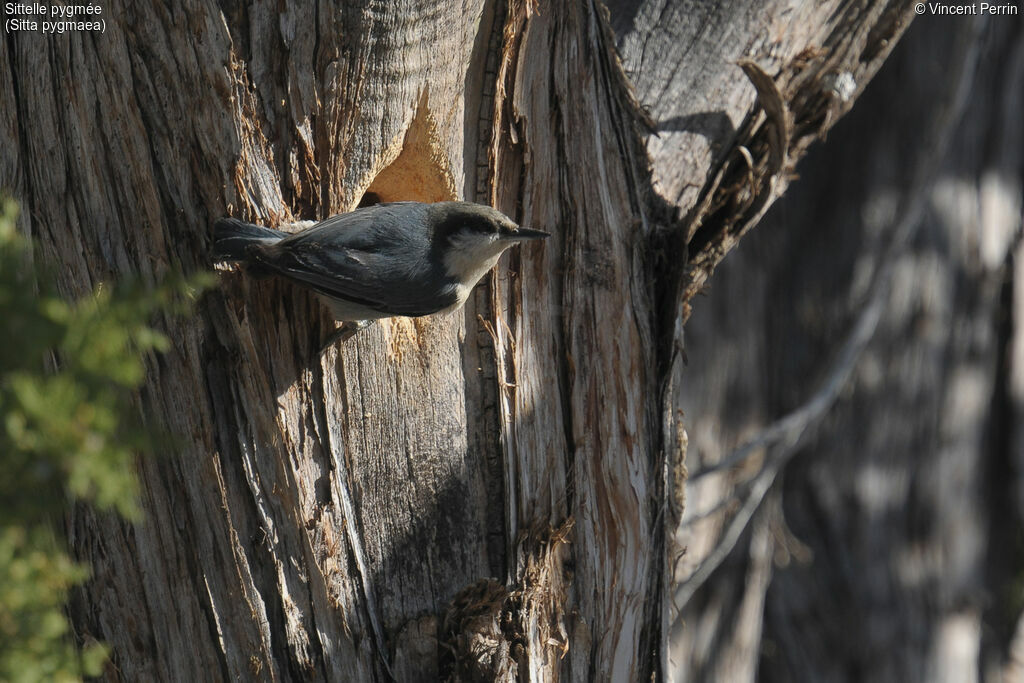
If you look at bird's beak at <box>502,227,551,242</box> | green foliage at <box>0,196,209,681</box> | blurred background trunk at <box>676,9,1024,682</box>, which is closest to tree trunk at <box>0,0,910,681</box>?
bird's beak at <box>502,227,551,242</box>

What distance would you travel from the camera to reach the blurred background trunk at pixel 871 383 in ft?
14.8

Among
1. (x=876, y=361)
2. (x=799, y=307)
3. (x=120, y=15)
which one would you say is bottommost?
(x=876, y=361)

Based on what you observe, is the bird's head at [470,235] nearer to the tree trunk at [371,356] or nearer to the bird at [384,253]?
the bird at [384,253]

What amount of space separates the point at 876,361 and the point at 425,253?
324cm

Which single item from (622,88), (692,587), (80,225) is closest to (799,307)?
(692,587)

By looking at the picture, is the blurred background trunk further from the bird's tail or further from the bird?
the bird's tail

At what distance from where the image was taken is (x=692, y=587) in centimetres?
402

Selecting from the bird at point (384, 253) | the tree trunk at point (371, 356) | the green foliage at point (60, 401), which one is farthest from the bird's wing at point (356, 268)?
the green foliage at point (60, 401)

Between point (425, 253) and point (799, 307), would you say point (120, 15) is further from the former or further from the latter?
point (799, 307)

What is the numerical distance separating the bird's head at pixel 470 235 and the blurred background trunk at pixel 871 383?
8.43ft

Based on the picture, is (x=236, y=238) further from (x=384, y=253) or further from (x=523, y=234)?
(x=523, y=234)

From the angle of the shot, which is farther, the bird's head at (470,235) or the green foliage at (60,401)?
the bird's head at (470,235)

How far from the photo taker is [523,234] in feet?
6.79

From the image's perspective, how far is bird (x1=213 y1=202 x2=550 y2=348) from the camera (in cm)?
180
